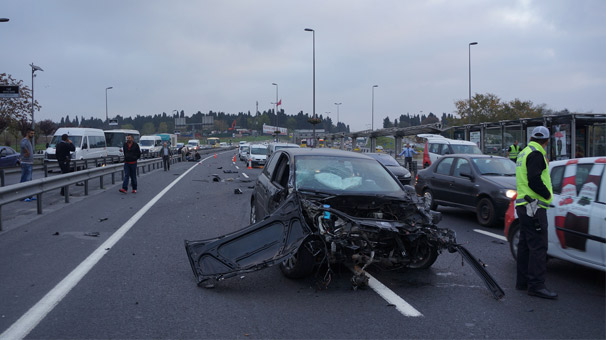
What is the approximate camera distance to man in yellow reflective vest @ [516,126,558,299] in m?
4.91

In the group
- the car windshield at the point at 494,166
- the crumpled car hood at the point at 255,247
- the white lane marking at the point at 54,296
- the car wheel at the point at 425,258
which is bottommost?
the white lane marking at the point at 54,296

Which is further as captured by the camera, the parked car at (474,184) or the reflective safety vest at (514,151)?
the reflective safety vest at (514,151)

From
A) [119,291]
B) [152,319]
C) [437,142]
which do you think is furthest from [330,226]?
[437,142]

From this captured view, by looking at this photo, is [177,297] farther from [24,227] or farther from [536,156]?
[24,227]

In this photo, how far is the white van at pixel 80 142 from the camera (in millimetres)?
28406

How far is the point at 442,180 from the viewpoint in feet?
36.4

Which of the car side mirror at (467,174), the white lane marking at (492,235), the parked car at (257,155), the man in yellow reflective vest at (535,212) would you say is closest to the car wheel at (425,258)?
A: the man in yellow reflective vest at (535,212)

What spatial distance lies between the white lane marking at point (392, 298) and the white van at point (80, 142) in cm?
2704

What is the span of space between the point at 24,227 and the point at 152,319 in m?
5.94

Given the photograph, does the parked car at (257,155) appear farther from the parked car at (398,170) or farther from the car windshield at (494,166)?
the car windshield at (494,166)

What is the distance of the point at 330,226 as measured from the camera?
16.5ft

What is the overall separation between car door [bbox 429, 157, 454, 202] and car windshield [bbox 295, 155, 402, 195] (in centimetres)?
446

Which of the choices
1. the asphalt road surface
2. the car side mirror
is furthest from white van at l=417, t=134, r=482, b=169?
Result: the asphalt road surface

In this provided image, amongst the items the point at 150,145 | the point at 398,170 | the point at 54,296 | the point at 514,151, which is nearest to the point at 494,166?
the point at 398,170
